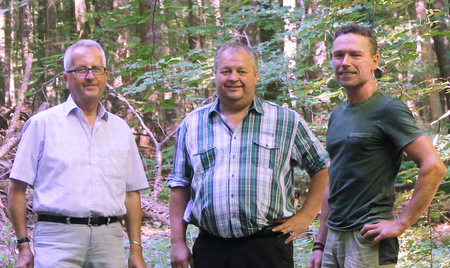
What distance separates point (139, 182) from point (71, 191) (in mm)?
576

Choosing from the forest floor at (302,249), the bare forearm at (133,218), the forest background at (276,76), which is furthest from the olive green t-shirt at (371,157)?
the forest floor at (302,249)

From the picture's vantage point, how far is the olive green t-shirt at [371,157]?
2900mm

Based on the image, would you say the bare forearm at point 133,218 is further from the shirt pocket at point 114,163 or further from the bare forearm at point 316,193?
the bare forearm at point 316,193

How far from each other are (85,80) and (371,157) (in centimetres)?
195

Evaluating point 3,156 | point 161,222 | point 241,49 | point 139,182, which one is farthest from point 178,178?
point 3,156

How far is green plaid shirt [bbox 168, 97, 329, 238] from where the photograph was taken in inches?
129

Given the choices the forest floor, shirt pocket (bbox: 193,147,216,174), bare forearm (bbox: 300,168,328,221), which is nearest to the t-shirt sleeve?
bare forearm (bbox: 300,168,328,221)

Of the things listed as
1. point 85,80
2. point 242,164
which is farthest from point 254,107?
point 85,80

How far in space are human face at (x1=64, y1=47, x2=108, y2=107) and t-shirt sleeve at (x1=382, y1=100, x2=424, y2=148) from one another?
75.6 inches

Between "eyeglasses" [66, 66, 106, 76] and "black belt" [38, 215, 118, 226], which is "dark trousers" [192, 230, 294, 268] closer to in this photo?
"black belt" [38, 215, 118, 226]

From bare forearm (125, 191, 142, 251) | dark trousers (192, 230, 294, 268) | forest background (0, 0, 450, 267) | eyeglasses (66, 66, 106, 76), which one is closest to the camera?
dark trousers (192, 230, 294, 268)

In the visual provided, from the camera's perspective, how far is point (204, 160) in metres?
3.41

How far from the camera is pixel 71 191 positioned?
3430 millimetres

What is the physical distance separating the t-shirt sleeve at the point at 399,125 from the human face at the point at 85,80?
6.30 feet
